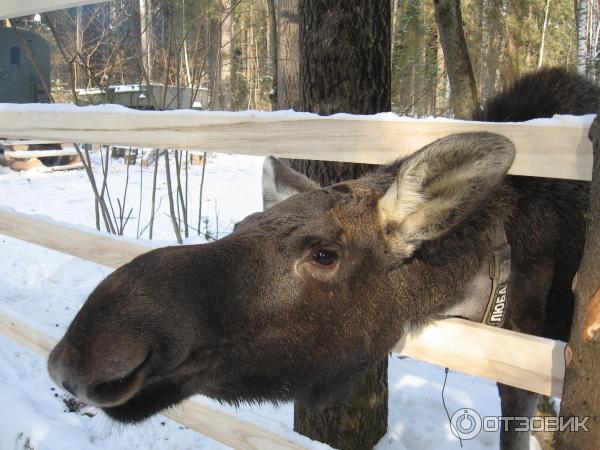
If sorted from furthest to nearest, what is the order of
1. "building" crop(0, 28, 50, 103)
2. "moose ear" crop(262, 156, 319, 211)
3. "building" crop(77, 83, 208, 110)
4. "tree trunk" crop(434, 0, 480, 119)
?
"building" crop(0, 28, 50, 103), "building" crop(77, 83, 208, 110), "tree trunk" crop(434, 0, 480, 119), "moose ear" crop(262, 156, 319, 211)

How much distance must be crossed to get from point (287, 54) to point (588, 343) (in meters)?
4.95

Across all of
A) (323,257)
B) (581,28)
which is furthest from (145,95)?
(581,28)

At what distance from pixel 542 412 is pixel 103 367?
3393 mm

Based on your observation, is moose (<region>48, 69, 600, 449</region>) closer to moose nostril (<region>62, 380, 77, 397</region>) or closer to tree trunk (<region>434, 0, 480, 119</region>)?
moose nostril (<region>62, 380, 77, 397</region>)

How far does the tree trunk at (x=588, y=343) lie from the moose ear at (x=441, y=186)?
0.25m

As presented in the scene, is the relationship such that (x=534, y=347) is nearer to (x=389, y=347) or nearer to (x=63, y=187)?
(x=389, y=347)

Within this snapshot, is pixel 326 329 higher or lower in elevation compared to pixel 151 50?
lower

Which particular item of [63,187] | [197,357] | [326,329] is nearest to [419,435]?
[326,329]

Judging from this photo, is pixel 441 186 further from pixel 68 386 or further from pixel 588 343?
pixel 68 386

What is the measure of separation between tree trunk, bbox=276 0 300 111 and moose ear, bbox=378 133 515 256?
3.90 metres

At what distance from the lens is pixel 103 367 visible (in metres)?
1.33

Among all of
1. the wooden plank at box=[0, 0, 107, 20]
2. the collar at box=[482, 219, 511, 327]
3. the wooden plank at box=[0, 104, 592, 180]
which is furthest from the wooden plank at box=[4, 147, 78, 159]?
the collar at box=[482, 219, 511, 327]

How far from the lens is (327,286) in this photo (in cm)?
168

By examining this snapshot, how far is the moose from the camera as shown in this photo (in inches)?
55.3
